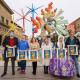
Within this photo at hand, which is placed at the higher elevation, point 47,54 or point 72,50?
point 72,50

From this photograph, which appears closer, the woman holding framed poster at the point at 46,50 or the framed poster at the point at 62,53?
the framed poster at the point at 62,53

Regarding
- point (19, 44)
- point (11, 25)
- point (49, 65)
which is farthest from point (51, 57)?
point (11, 25)

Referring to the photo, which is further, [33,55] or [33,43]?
[33,43]

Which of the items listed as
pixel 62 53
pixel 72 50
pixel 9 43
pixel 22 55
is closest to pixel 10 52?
pixel 9 43

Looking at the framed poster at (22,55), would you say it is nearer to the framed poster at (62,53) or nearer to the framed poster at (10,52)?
the framed poster at (10,52)

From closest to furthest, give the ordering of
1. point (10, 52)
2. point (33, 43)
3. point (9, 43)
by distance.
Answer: point (10, 52) < point (9, 43) < point (33, 43)

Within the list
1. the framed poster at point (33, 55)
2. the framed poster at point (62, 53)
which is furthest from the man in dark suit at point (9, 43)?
the framed poster at point (62, 53)

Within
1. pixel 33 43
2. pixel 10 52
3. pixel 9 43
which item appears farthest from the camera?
pixel 33 43

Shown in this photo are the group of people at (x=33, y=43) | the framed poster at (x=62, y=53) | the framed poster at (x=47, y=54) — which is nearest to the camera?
the framed poster at (x=62, y=53)

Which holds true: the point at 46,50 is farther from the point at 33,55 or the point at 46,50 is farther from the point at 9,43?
the point at 9,43

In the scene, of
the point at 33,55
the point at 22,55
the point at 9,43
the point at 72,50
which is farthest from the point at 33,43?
the point at 72,50

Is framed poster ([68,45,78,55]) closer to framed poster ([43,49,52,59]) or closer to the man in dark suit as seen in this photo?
framed poster ([43,49,52,59])

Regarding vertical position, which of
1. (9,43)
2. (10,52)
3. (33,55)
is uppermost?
(9,43)

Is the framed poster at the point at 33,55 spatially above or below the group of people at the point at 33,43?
below
